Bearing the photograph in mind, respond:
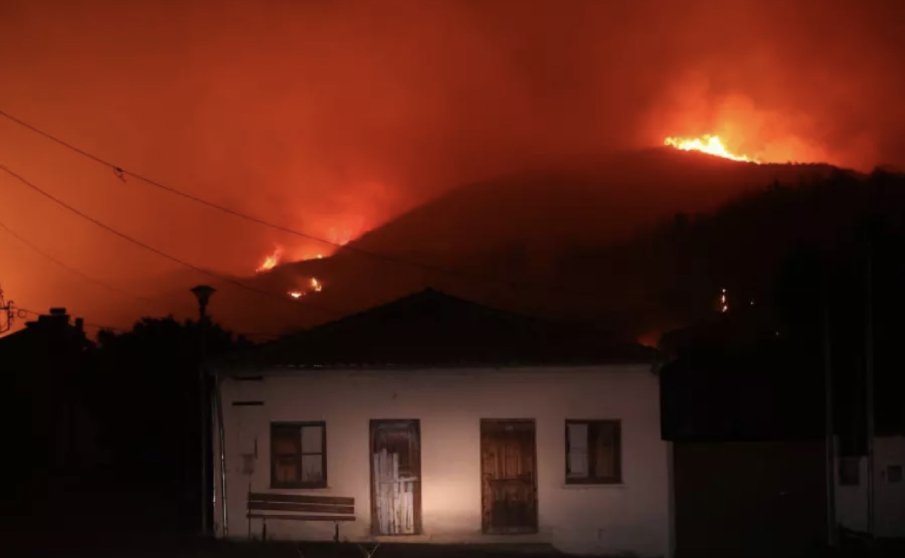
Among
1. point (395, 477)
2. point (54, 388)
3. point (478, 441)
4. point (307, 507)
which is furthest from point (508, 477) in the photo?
point (54, 388)

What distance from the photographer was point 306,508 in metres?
19.9

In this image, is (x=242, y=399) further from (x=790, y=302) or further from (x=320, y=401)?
(x=790, y=302)

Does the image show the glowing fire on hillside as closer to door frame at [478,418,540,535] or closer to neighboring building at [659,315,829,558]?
neighboring building at [659,315,829,558]

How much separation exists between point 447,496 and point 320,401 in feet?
9.67

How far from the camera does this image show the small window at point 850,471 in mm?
22797

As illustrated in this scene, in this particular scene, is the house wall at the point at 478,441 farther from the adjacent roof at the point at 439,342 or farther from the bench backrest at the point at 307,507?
the adjacent roof at the point at 439,342

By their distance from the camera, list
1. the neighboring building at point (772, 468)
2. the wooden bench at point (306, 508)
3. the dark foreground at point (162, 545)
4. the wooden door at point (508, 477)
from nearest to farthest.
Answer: the dark foreground at point (162, 545) → the wooden door at point (508, 477) → the wooden bench at point (306, 508) → the neighboring building at point (772, 468)

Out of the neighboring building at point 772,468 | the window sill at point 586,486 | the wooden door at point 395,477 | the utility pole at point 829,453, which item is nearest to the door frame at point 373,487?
the wooden door at point 395,477

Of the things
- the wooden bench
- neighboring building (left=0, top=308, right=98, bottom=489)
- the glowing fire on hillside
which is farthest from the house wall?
the glowing fire on hillside

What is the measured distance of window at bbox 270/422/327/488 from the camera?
2014 centimetres

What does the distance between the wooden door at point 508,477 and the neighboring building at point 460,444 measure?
0.08ft

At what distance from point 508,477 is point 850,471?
8.07 meters

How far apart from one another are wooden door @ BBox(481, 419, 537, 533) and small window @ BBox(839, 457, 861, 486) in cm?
739

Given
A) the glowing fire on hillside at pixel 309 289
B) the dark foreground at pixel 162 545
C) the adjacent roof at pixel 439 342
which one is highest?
the glowing fire on hillside at pixel 309 289
